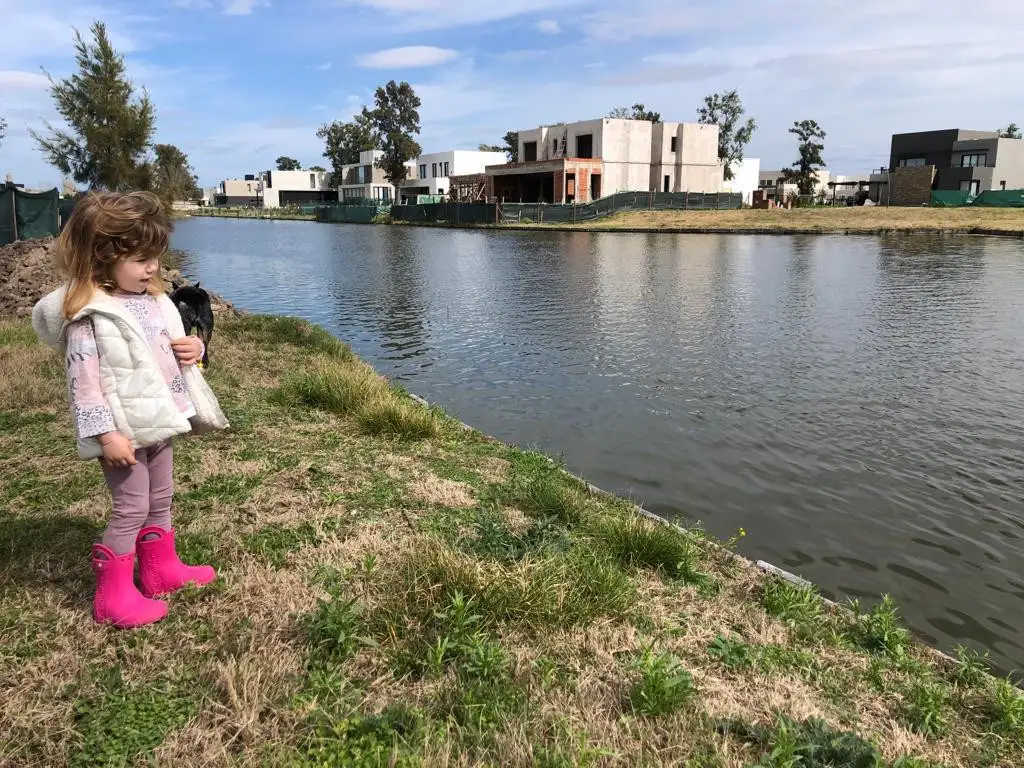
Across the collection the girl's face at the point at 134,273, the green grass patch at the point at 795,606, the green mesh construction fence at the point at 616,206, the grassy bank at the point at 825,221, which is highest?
the green mesh construction fence at the point at 616,206

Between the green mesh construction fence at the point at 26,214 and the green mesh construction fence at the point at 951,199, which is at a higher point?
the green mesh construction fence at the point at 951,199

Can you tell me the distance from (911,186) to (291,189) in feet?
380

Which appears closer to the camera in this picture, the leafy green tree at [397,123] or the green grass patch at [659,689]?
the green grass patch at [659,689]

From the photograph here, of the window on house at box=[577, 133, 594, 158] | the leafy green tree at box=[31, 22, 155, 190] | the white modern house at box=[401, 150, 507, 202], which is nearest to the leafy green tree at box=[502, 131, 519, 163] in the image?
the white modern house at box=[401, 150, 507, 202]

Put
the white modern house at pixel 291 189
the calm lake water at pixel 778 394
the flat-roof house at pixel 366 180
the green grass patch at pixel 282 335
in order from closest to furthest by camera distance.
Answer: the calm lake water at pixel 778 394 → the green grass patch at pixel 282 335 → the flat-roof house at pixel 366 180 → the white modern house at pixel 291 189

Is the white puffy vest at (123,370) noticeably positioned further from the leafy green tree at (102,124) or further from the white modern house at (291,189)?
the white modern house at (291,189)

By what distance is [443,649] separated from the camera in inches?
121

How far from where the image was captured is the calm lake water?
559cm

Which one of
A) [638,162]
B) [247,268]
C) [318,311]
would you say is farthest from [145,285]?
[638,162]

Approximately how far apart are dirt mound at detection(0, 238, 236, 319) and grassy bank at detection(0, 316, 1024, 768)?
29.0ft

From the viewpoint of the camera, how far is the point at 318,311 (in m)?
17.7

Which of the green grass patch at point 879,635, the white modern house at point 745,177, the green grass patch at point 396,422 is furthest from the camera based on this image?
the white modern house at point 745,177

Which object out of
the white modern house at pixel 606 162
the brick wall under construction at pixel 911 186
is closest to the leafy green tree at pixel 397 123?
the white modern house at pixel 606 162

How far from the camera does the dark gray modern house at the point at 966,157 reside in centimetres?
7275
